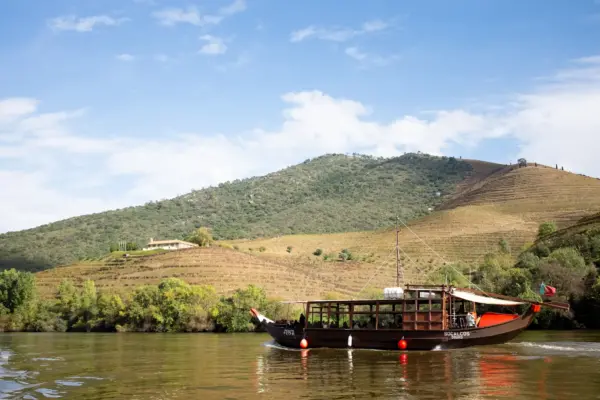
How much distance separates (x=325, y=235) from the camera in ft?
497

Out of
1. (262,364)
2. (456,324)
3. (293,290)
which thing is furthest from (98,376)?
(293,290)

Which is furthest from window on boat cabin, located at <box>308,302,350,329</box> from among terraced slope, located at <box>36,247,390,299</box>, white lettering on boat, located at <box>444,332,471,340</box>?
terraced slope, located at <box>36,247,390,299</box>

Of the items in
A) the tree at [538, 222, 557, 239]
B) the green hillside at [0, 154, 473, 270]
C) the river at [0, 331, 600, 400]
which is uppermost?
the green hillside at [0, 154, 473, 270]

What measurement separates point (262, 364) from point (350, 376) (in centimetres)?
786

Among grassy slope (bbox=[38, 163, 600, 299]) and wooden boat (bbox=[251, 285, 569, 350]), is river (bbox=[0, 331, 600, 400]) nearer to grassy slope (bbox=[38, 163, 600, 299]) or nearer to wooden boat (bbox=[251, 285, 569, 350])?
wooden boat (bbox=[251, 285, 569, 350])

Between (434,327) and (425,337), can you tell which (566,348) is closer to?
(434,327)

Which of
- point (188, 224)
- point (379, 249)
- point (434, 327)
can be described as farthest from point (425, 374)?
point (188, 224)

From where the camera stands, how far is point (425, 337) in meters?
41.4

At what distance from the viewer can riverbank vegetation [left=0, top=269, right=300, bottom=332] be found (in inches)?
2995

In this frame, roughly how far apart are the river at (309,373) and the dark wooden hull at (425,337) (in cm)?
74

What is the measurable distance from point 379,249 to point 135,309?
5982 cm

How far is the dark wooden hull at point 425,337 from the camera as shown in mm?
41344

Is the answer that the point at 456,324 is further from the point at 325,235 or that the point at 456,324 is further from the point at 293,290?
the point at 325,235

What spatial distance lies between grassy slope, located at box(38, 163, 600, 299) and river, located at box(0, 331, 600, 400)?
4898cm
